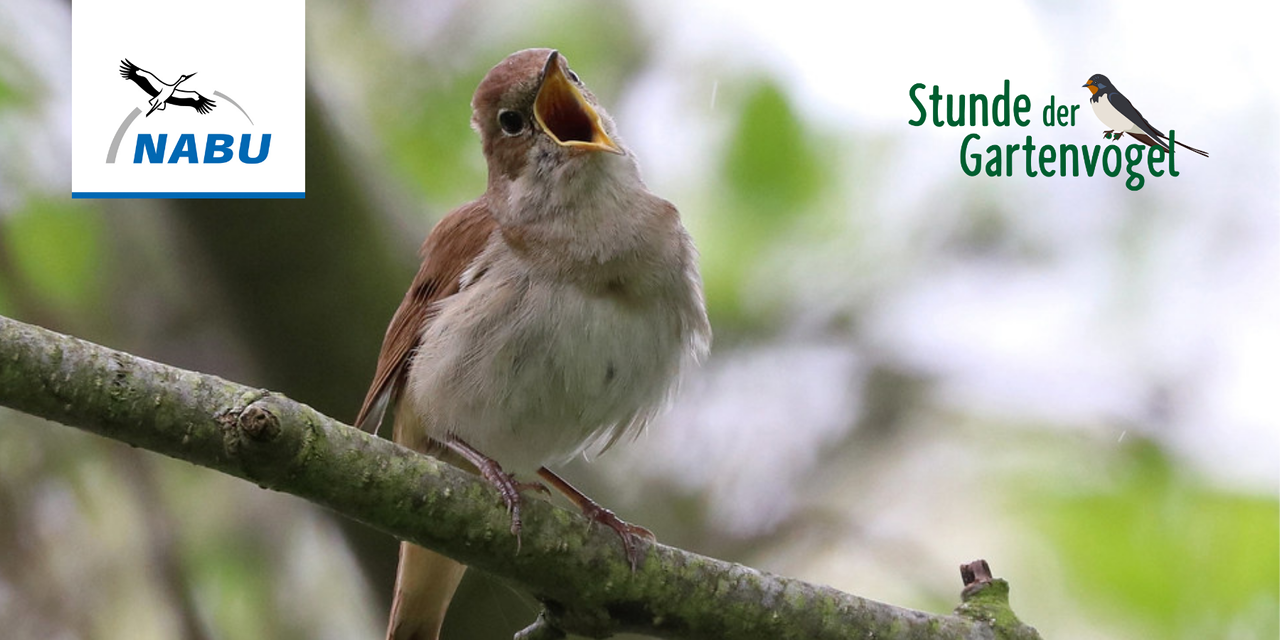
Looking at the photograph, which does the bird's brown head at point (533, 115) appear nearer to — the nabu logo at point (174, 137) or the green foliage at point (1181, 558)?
the nabu logo at point (174, 137)

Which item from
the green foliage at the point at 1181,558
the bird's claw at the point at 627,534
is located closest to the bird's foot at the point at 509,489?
the bird's claw at the point at 627,534

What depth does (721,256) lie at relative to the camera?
16.8 feet

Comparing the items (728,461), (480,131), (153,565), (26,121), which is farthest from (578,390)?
(26,121)

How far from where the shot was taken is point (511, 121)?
12.8 feet

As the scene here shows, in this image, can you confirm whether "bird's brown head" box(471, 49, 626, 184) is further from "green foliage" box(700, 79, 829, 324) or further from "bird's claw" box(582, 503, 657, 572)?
"green foliage" box(700, 79, 829, 324)

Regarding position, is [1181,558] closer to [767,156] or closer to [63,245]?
[767,156]

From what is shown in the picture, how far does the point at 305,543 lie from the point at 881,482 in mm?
2315

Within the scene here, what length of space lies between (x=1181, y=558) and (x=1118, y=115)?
82.2 inches

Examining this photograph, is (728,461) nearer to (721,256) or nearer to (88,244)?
(721,256)

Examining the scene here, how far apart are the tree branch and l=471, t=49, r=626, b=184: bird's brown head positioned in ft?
3.93

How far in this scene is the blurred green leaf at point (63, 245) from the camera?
4875 millimetres

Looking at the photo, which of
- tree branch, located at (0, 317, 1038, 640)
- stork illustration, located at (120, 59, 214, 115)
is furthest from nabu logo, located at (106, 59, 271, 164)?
tree branch, located at (0, 317, 1038, 640)

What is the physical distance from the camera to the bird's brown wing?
3.79 m

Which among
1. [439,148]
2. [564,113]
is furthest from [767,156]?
[564,113]
